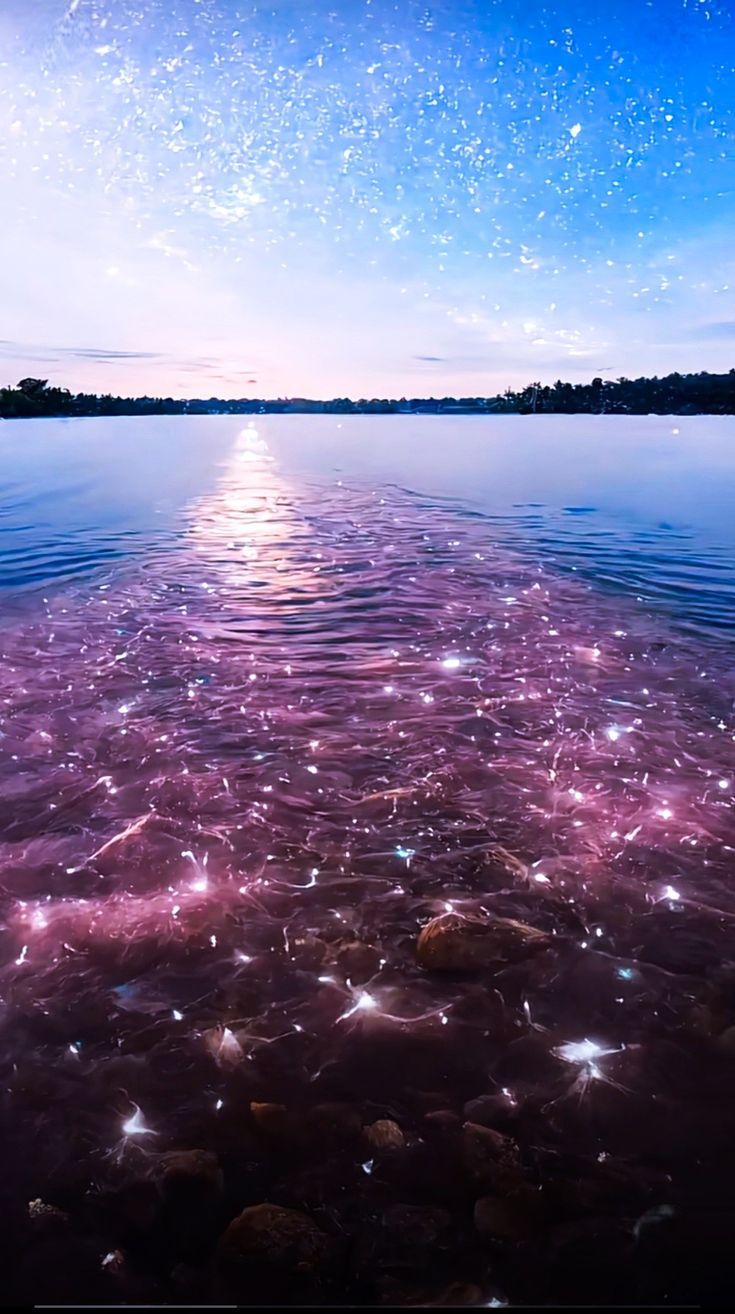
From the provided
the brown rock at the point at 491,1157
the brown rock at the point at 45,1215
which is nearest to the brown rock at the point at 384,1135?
the brown rock at the point at 491,1157

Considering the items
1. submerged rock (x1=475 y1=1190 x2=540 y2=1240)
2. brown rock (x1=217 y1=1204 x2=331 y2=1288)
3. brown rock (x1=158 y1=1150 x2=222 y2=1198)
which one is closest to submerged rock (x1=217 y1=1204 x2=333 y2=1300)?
brown rock (x1=217 y1=1204 x2=331 y2=1288)

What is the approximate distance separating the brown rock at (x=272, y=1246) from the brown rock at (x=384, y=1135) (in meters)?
0.58

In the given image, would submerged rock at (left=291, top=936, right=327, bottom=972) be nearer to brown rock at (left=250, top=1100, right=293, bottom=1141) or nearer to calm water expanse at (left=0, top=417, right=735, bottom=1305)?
calm water expanse at (left=0, top=417, right=735, bottom=1305)

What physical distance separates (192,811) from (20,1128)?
364cm

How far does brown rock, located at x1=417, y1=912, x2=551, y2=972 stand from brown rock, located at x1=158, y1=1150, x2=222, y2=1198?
2.13 metres

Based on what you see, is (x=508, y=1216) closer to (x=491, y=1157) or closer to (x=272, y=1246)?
(x=491, y=1157)

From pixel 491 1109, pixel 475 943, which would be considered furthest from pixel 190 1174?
pixel 475 943

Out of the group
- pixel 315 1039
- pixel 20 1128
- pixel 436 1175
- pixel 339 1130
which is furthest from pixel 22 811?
pixel 436 1175

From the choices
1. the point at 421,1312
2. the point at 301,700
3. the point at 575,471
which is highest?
the point at 575,471

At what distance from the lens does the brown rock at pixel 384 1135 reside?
400cm

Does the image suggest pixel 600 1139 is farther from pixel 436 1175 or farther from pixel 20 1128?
pixel 20 1128

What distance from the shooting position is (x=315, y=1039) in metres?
4.73

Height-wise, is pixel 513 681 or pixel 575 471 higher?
pixel 575 471

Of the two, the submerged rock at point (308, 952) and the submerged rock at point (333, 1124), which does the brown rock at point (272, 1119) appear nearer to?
the submerged rock at point (333, 1124)
